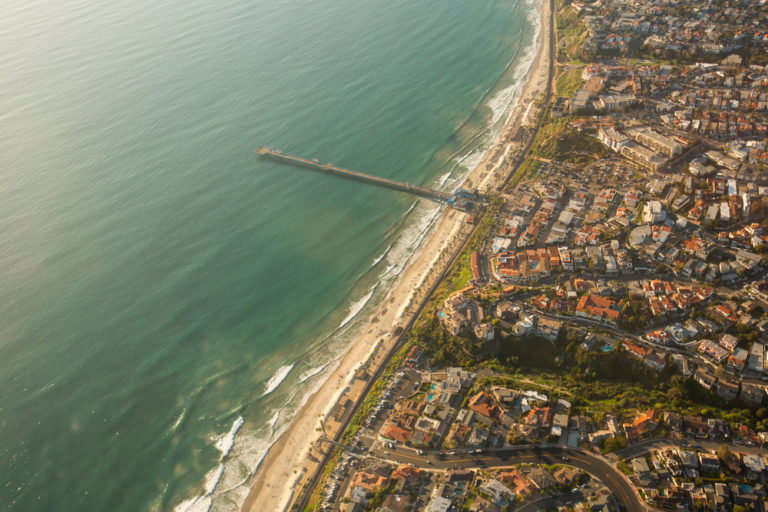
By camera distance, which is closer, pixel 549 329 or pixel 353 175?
pixel 549 329

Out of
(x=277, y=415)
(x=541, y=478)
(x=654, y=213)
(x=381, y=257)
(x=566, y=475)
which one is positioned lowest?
(x=277, y=415)

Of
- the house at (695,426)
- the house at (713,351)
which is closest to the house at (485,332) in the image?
the house at (695,426)

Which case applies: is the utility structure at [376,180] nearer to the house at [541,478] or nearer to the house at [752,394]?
the house at [752,394]

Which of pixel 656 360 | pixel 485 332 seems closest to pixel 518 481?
pixel 485 332

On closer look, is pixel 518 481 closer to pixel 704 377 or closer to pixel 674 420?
pixel 674 420

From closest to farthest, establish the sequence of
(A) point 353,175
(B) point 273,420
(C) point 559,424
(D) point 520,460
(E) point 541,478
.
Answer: (E) point 541,478, (D) point 520,460, (C) point 559,424, (B) point 273,420, (A) point 353,175

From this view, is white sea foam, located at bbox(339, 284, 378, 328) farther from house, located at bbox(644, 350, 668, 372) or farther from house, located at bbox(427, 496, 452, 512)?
house, located at bbox(644, 350, 668, 372)

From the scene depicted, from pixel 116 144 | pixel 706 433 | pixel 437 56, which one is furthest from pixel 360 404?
pixel 437 56
